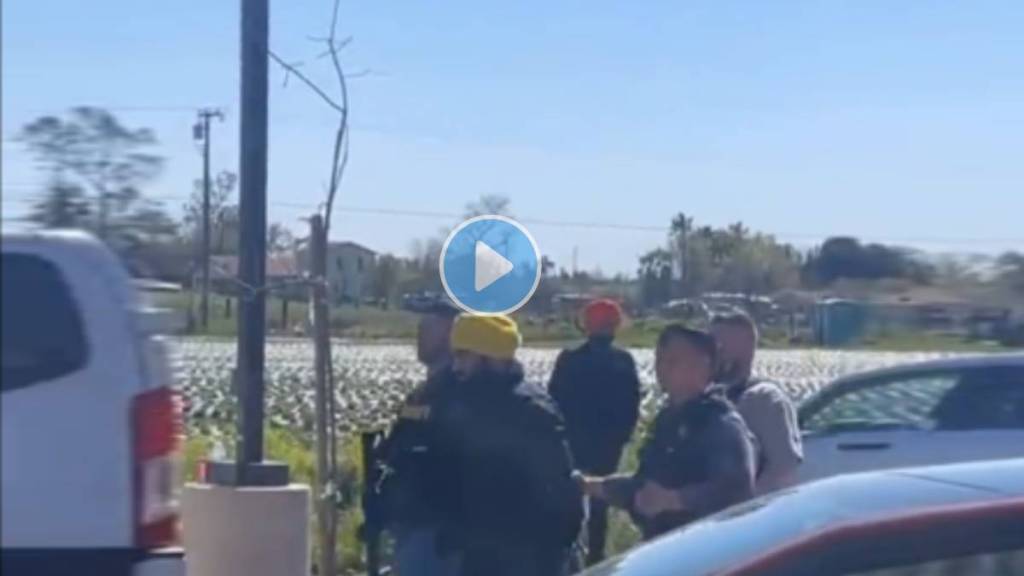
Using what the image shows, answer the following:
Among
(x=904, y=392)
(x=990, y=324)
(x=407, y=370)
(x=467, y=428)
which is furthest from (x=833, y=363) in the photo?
(x=467, y=428)

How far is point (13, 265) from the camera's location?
626 cm

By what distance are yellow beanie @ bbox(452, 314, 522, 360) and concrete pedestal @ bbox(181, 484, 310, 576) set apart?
2.24 meters

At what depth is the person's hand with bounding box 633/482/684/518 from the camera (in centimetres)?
800

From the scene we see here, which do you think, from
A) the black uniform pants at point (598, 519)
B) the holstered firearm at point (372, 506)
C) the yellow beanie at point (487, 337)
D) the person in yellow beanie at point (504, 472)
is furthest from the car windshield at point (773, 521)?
the black uniform pants at point (598, 519)

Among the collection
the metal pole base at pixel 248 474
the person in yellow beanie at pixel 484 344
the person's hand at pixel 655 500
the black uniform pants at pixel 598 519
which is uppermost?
the person in yellow beanie at pixel 484 344

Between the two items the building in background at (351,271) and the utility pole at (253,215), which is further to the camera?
the building in background at (351,271)

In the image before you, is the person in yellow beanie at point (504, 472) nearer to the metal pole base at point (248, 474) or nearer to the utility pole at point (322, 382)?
the metal pole base at point (248, 474)

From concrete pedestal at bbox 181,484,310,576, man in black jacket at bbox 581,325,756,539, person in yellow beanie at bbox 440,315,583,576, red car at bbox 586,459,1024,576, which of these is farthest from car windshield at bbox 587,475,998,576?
concrete pedestal at bbox 181,484,310,576

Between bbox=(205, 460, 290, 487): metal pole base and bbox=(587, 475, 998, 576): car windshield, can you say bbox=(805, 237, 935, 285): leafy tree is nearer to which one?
bbox=(205, 460, 290, 487): metal pole base

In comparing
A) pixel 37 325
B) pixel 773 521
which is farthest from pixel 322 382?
pixel 773 521

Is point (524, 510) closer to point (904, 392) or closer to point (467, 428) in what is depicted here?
point (467, 428)

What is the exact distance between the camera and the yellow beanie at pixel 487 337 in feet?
28.2
